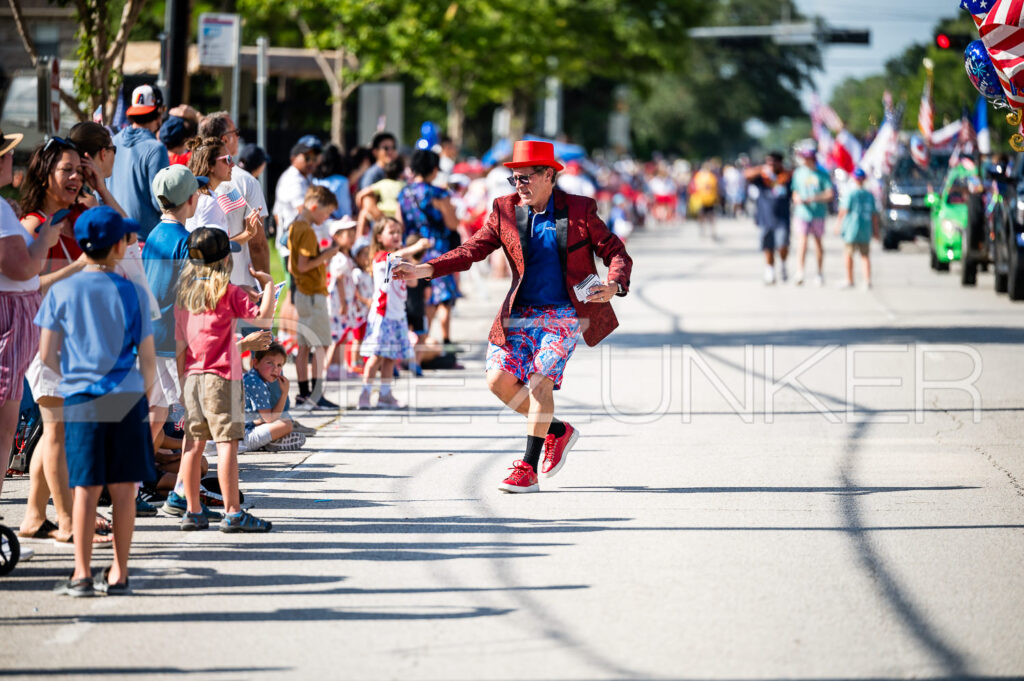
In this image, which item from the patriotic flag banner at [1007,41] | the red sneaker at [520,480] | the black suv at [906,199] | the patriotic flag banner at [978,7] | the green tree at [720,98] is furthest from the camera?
the green tree at [720,98]

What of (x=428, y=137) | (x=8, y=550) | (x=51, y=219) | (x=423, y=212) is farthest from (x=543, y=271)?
(x=428, y=137)

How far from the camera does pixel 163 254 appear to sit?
293 inches

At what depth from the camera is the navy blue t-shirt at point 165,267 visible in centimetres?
740

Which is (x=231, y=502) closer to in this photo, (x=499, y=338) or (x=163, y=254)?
(x=163, y=254)

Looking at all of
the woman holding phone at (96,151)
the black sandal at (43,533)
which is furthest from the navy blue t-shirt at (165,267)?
the black sandal at (43,533)

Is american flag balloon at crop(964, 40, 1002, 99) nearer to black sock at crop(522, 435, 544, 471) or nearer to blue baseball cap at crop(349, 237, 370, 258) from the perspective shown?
black sock at crop(522, 435, 544, 471)

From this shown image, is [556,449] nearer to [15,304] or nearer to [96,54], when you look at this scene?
[15,304]

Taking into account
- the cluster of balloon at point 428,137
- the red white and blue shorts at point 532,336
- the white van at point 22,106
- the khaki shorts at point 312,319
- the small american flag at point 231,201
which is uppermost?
the white van at point 22,106

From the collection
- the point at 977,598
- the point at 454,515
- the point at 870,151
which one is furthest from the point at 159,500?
the point at 870,151

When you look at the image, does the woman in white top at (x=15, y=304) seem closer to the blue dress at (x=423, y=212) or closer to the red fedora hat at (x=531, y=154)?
the red fedora hat at (x=531, y=154)

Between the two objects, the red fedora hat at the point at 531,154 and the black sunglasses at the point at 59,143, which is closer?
the black sunglasses at the point at 59,143

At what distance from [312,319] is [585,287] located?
3737 mm

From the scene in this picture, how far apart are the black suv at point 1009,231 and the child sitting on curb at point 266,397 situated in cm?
1261

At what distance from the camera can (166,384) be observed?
7.82 metres
